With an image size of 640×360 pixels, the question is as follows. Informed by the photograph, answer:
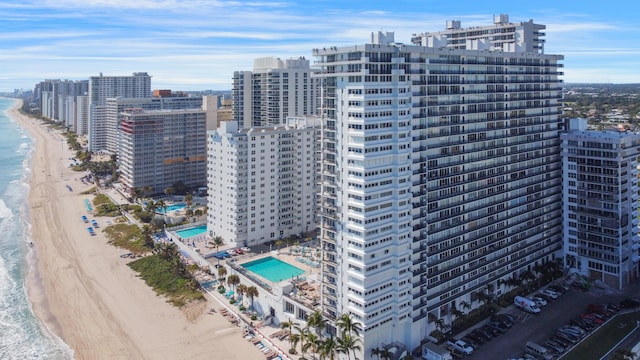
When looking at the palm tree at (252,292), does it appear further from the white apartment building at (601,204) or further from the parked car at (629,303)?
the parked car at (629,303)

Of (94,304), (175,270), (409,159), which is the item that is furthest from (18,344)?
(409,159)

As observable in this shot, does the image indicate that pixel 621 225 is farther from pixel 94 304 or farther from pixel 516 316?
pixel 94 304

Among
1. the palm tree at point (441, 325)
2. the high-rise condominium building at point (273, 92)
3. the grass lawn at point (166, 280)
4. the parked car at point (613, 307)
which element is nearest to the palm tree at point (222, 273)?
the grass lawn at point (166, 280)

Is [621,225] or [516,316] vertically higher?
[621,225]

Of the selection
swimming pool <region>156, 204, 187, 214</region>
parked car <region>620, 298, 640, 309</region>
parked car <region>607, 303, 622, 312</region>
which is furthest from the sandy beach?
parked car <region>620, 298, 640, 309</region>

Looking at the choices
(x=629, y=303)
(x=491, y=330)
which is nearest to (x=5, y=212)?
(x=491, y=330)
